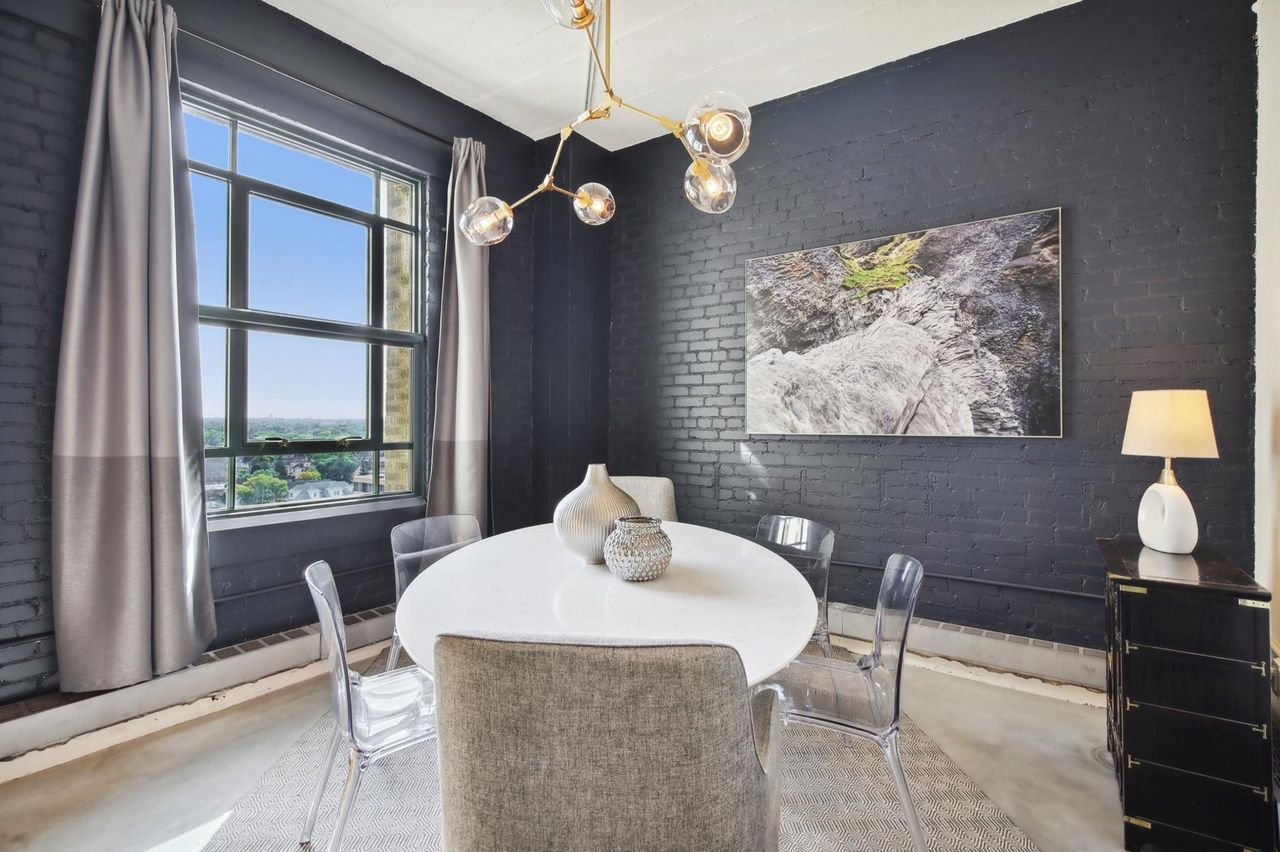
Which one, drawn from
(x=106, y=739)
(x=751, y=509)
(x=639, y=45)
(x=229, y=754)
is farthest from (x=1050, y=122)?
(x=106, y=739)

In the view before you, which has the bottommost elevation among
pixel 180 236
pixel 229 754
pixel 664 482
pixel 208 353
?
pixel 229 754

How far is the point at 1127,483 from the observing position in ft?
8.68

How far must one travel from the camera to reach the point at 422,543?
2510mm

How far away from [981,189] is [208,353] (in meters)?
3.82

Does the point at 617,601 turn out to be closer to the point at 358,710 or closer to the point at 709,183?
the point at 358,710

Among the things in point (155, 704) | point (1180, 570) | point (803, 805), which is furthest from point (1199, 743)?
point (155, 704)

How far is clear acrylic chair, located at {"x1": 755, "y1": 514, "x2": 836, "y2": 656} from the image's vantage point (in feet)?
7.91

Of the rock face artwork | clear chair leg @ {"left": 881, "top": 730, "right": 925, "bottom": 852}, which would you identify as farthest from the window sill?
clear chair leg @ {"left": 881, "top": 730, "right": 925, "bottom": 852}

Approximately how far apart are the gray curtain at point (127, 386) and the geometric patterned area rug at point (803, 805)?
838mm

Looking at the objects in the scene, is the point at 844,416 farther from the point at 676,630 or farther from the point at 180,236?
the point at 180,236

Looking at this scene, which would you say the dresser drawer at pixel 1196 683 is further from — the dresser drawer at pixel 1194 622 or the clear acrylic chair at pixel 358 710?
the clear acrylic chair at pixel 358 710

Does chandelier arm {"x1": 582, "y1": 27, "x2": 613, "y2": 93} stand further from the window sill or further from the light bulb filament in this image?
the window sill

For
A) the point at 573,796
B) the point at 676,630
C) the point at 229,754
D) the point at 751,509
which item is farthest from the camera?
the point at 751,509

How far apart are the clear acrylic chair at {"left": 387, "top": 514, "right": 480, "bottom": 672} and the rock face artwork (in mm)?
1847
